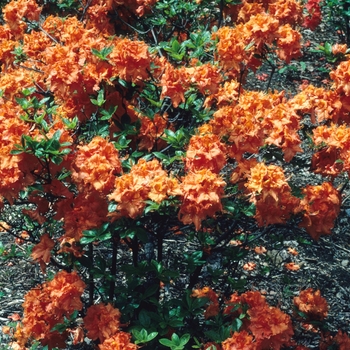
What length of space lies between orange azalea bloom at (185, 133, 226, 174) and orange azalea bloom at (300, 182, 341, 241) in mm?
454

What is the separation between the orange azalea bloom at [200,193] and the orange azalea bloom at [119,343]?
0.57m

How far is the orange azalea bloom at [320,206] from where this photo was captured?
90.0 inches

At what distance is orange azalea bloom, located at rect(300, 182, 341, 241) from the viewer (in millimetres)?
2287

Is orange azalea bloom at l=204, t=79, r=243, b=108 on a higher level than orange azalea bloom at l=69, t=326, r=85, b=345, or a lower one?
higher

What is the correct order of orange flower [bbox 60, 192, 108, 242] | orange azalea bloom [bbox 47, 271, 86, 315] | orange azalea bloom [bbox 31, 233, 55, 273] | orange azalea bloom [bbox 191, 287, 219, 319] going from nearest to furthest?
orange flower [bbox 60, 192, 108, 242] → orange azalea bloom [bbox 47, 271, 86, 315] → orange azalea bloom [bbox 31, 233, 55, 273] → orange azalea bloom [bbox 191, 287, 219, 319]

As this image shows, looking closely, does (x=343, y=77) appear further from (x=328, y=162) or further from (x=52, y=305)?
(x=52, y=305)

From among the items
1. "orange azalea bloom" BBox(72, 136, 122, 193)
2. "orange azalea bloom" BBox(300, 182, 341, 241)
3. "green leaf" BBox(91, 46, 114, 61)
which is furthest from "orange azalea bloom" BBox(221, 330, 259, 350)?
"green leaf" BBox(91, 46, 114, 61)

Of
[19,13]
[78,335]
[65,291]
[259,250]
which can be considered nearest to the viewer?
[65,291]

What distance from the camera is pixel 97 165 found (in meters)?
2.01

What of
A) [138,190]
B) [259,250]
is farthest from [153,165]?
[259,250]

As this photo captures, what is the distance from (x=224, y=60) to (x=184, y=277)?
5.06ft

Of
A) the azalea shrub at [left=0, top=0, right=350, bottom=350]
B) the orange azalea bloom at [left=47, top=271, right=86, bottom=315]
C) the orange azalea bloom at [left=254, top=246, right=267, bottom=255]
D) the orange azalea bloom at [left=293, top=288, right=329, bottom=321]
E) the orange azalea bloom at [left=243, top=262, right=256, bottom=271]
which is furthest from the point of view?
the orange azalea bloom at [left=254, top=246, right=267, bottom=255]

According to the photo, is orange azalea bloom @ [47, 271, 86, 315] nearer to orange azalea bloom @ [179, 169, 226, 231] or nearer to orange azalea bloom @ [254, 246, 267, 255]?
orange azalea bloom @ [179, 169, 226, 231]

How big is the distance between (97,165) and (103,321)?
0.69 metres
